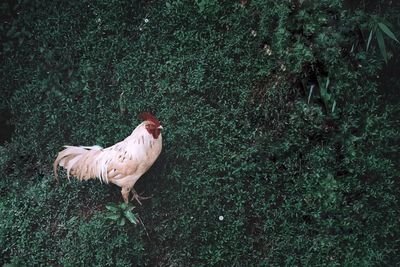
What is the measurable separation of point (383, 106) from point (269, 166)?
75cm

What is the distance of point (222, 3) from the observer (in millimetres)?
3160

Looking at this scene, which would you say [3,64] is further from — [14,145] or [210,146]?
[210,146]

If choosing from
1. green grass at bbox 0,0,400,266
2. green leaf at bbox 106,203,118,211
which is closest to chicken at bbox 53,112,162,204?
green leaf at bbox 106,203,118,211

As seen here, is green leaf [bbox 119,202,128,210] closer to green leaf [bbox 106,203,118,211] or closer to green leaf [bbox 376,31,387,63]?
green leaf [bbox 106,203,118,211]

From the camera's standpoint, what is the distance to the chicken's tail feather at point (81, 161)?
3178 millimetres

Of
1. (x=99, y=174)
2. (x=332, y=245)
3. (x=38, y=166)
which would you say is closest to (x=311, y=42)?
(x=332, y=245)

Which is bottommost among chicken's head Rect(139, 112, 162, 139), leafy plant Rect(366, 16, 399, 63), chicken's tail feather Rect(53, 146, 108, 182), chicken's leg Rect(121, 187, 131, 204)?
chicken's leg Rect(121, 187, 131, 204)

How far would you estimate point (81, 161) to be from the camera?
10.6 feet

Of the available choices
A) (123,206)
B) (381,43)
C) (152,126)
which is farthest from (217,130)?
(381,43)

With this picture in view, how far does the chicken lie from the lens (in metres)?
3.01

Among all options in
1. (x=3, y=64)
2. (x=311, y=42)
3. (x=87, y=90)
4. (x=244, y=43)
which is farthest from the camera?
(x=3, y=64)

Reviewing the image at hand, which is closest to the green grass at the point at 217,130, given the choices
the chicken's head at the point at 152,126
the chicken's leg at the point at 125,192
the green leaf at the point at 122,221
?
the green leaf at the point at 122,221

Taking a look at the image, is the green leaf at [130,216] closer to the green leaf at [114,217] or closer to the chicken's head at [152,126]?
the green leaf at [114,217]

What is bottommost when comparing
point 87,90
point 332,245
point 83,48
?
point 332,245
